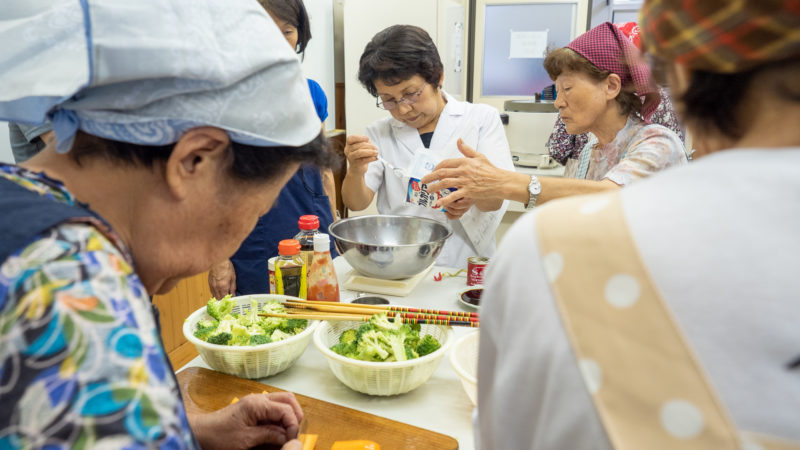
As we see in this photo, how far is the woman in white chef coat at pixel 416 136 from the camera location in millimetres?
2266

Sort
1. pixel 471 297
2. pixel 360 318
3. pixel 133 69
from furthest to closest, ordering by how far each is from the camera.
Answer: pixel 471 297 → pixel 360 318 → pixel 133 69

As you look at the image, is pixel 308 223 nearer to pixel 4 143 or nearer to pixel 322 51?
pixel 4 143

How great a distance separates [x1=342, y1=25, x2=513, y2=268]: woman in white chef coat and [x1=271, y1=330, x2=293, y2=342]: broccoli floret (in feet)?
3.41

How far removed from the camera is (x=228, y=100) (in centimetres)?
71

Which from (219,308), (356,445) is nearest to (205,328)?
(219,308)

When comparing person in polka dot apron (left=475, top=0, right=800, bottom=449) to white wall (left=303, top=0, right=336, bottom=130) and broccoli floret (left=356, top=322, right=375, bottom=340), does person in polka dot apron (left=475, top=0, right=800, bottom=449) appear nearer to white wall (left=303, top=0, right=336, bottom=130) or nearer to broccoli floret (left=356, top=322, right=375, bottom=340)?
broccoli floret (left=356, top=322, right=375, bottom=340)

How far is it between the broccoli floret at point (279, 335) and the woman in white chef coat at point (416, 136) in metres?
1.04

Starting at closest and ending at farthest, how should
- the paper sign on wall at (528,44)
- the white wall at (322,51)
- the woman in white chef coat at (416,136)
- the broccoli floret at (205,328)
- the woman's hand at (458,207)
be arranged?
the broccoli floret at (205,328)
the woman's hand at (458,207)
the woman in white chef coat at (416,136)
the white wall at (322,51)
the paper sign on wall at (528,44)

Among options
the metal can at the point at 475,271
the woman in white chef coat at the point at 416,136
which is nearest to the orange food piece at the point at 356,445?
the metal can at the point at 475,271

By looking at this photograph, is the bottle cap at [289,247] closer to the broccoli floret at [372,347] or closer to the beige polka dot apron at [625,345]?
the broccoli floret at [372,347]

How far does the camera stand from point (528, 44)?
4.20m

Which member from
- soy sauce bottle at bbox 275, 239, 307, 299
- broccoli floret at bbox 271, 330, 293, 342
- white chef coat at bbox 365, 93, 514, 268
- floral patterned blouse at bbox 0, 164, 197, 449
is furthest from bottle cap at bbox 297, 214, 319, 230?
floral patterned blouse at bbox 0, 164, 197, 449

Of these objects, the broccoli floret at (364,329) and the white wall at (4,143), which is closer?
the broccoli floret at (364,329)

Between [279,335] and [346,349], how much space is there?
189 mm
